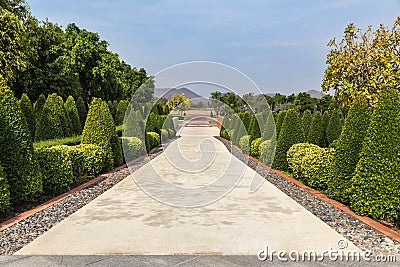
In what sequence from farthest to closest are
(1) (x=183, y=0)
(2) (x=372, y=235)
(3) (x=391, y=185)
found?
(1) (x=183, y=0) < (3) (x=391, y=185) < (2) (x=372, y=235)

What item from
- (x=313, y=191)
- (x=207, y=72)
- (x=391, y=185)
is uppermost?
(x=207, y=72)

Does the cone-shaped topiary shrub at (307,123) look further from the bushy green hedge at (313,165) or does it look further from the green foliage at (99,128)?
the green foliage at (99,128)

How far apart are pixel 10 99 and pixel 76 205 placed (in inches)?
76.8

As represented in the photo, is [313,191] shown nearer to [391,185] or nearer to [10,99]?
[391,185]

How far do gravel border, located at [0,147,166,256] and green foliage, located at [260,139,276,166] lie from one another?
4.28 m

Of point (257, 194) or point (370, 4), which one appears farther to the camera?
point (370, 4)

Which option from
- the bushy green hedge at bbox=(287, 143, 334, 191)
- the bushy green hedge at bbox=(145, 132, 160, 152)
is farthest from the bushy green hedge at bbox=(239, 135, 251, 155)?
the bushy green hedge at bbox=(287, 143, 334, 191)

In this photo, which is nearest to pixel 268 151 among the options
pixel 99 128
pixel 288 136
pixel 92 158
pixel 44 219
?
pixel 288 136

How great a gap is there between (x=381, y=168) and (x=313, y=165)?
7.82 feet

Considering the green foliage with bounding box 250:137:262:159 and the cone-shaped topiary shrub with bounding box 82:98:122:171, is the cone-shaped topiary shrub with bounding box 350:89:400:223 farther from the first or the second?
the green foliage with bounding box 250:137:262:159

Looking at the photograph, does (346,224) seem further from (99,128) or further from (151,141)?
(151,141)

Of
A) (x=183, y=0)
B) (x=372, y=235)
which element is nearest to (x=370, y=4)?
(x=183, y=0)

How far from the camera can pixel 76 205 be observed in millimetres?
6156

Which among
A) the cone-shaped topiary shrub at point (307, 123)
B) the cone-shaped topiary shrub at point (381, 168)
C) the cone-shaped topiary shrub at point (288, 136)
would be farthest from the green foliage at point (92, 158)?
the cone-shaped topiary shrub at point (307, 123)
